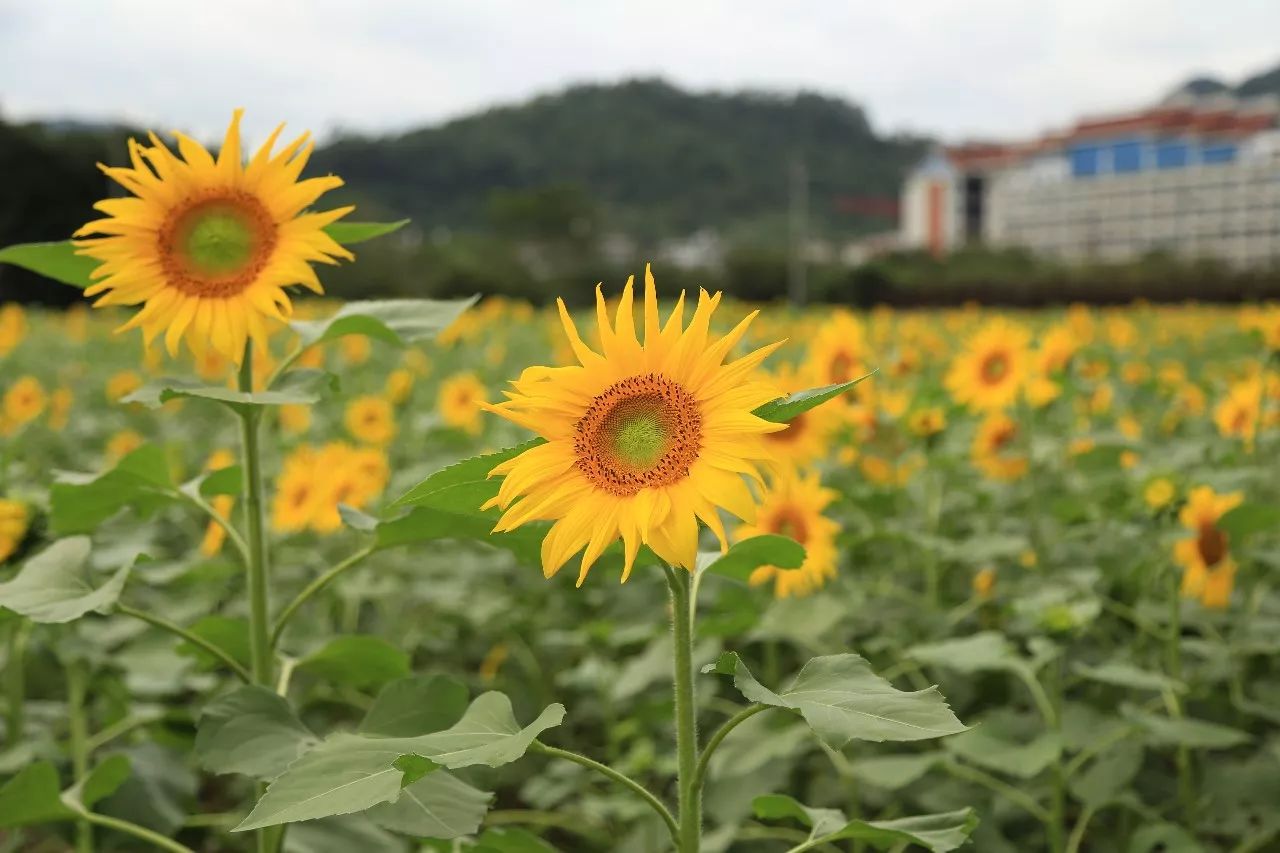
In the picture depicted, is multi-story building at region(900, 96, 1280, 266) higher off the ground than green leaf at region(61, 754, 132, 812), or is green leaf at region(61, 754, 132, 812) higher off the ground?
multi-story building at region(900, 96, 1280, 266)

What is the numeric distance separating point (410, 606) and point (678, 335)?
2077 mm

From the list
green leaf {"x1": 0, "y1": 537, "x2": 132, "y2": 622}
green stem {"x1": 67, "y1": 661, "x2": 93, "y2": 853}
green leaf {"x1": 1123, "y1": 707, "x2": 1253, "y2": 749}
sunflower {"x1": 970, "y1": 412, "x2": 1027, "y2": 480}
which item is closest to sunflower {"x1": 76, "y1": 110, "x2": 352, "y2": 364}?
green leaf {"x1": 0, "y1": 537, "x2": 132, "y2": 622}

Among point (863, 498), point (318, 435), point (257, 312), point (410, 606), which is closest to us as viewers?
point (257, 312)

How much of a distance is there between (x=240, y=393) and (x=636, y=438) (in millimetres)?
415

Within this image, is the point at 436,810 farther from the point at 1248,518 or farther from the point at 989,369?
the point at 989,369

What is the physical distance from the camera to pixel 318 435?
4.22 m

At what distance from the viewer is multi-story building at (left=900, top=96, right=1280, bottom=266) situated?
Result: 47.9 meters

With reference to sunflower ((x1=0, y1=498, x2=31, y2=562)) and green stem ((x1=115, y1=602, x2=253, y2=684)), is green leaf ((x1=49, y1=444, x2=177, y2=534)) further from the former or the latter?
sunflower ((x1=0, y1=498, x2=31, y2=562))

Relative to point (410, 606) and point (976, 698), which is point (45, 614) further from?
point (410, 606)

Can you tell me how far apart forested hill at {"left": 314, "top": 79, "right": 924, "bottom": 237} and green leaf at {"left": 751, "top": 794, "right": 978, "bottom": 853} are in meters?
43.0

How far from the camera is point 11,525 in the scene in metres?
1.63

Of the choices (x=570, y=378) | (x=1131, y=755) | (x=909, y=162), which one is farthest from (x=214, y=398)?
(x=909, y=162)

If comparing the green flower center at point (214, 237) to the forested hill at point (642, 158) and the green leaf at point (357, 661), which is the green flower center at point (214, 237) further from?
the forested hill at point (642, 158)

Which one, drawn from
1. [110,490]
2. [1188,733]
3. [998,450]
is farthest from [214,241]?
[998,450]
